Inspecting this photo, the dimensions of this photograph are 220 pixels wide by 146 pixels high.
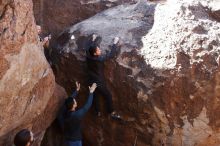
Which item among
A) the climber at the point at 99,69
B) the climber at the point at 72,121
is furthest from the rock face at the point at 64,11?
the climber at the point at 72,121

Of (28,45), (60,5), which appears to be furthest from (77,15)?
(28,45)

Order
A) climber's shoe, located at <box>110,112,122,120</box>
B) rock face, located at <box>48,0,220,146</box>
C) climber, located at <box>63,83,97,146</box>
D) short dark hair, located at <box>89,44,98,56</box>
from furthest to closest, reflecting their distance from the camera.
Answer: climber's shoe, located at <box>110,112,122,120</box>, short dark hair, located at <box>89,44,98,56</box>, rock face, located at <box>48,0,220,146</box>, climber, located at <box>63,83,97,146</box>

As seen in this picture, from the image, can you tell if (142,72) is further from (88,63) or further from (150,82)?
(88,63)

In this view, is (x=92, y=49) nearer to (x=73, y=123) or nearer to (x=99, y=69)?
(x=99, y=69)

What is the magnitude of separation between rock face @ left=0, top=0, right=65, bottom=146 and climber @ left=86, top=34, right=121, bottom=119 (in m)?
0.82

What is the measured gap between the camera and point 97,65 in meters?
6.66

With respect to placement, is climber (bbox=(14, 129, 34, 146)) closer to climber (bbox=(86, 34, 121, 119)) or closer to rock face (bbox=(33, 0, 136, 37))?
climber (bbox=(86, 34, 121, 119))

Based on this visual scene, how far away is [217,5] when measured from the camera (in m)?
7.36

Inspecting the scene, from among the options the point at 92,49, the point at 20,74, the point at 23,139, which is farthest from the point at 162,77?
the point at 23,139

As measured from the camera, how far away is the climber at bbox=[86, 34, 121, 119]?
21.7 feet

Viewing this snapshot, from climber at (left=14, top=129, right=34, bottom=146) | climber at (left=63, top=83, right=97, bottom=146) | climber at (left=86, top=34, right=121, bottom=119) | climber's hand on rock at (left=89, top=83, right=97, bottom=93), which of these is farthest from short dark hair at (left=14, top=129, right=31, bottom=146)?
climber at (left=86, top=34, right=121, bottom=119)

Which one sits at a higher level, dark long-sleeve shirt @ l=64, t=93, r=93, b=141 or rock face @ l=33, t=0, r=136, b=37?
rock face @ l=33, t=0, r=136, b=37

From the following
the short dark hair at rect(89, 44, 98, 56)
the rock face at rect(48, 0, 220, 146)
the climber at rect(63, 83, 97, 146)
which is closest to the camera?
the climber at rect(63, 83, 97, 146)

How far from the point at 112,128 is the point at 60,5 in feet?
11.8
